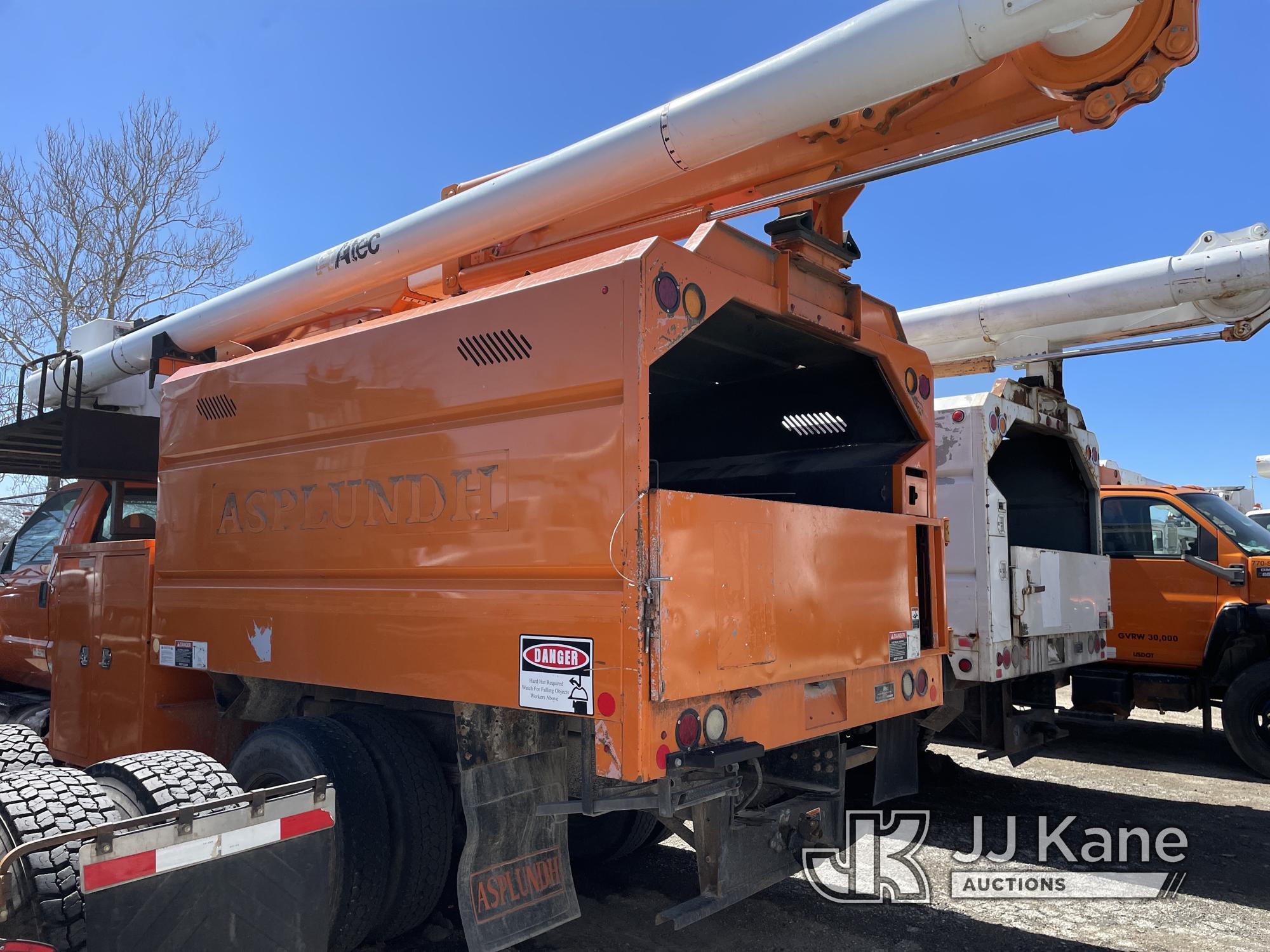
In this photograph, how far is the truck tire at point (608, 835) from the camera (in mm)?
5012

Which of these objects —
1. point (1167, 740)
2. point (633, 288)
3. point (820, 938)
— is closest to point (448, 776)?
point (820, 938)

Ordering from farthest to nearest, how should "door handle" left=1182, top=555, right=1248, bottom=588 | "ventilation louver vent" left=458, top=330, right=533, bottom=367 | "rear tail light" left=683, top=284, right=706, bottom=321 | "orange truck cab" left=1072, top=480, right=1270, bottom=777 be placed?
1. "door handle" left=1182, top=555, right=1248, bottom=588
2. "orange truck cab" left=1072, top=480, right=1270, bottom=777
3. "ventilation louver vent" left=458, top=330, right=533, bottom=367
4. "rear tail light" left=683, top=284, right=706, bottom=321

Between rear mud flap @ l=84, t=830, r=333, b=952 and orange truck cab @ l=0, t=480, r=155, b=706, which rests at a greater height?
A: orange truck cab @ l=0, t=480, r=155, b=706

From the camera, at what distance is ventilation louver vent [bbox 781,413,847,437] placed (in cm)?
467

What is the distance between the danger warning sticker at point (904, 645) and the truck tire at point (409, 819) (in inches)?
78.8

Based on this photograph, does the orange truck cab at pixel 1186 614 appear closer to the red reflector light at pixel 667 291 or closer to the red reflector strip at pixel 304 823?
the red reflector light at pixel 667 291

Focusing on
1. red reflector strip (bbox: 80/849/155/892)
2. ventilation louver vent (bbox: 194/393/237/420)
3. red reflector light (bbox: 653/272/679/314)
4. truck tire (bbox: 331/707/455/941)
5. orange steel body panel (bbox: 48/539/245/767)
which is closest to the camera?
red reflector strip (bbox: 80/849/155/892)

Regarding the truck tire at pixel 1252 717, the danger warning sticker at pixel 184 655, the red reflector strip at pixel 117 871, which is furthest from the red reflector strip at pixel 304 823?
the truck tire at pixel 1252 717

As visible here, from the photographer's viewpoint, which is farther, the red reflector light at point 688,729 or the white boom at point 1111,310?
the white boom at point 1111,310

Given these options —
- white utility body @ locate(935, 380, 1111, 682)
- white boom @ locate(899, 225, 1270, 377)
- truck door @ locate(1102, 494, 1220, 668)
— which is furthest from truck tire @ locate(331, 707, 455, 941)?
truck door @ locate(1102, 494, 1220, 668)

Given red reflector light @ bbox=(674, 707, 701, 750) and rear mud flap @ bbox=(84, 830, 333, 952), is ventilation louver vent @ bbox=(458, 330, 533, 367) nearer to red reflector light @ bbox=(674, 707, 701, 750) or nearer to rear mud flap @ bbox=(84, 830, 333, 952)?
red reflector light @ bbox=(674, 707, 701, 750)

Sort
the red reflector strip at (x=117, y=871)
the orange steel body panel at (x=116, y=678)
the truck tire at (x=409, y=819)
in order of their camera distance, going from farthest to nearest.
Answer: the orange steel body panel at (x=116, y=678)
the truck tire at (x=409, y=819)
the red reflector strip at (x=117, y=871)

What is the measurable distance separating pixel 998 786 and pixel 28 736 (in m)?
6.74

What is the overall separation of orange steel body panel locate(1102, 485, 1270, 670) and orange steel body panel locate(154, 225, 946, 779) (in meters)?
5.34
